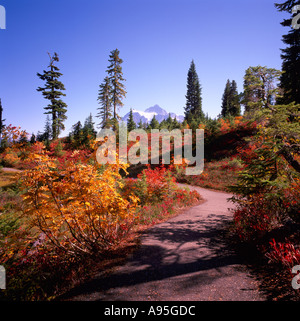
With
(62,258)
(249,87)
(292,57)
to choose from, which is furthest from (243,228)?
(292,57)

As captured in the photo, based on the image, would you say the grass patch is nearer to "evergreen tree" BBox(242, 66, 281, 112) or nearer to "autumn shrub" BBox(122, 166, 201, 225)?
"autumn shrub" BBox(122, 166, 201, 225)

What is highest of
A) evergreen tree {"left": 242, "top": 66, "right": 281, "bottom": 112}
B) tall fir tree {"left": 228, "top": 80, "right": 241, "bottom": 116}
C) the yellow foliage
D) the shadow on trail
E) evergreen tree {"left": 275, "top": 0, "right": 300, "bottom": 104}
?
tall fir tree {"left": 228, "top": 80, "right": 241, "bottom": 116}

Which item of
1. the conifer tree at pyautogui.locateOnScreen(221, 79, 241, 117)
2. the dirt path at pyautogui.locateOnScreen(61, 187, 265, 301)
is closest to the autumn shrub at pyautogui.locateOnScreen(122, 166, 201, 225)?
the dirt path at pyautogui.locateOnScreen(61, 187, 265, 301)

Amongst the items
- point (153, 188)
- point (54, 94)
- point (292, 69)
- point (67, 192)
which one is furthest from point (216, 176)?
point (54, 94)

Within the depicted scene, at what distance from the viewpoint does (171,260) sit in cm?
411

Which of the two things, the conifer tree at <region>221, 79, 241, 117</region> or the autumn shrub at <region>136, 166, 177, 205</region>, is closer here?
the autumn shrub at <region>136, 166, 177, 205</region>

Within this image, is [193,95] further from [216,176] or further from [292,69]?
[216,176]

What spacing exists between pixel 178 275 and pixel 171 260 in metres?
0.59

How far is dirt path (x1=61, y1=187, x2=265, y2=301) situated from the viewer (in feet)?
9.89

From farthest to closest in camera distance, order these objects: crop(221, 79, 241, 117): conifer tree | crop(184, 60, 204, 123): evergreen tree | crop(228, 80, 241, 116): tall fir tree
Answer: crop(184, 60, 204, 123): evergreen tree, crop(221, 79, 241, 117): conifer tree, crop(228, 80, 241, 116): tall fir tree

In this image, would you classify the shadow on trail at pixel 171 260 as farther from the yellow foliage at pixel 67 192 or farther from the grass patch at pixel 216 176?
the grass patch at pixel 216 176

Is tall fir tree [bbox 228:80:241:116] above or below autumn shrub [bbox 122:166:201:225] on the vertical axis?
above

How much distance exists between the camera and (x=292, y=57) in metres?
13.2
